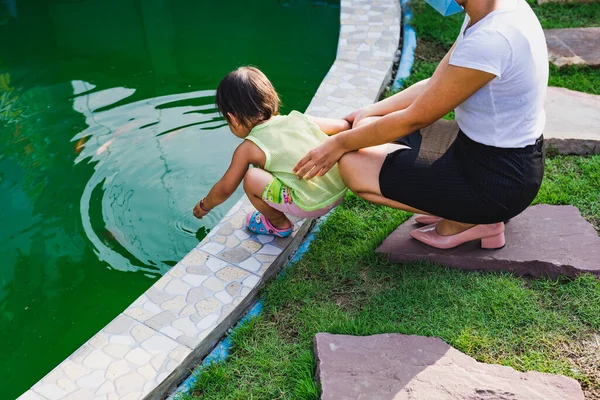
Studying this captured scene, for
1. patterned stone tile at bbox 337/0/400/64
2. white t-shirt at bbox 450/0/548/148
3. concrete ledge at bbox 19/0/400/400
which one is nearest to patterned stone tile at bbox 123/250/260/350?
concrete ledge at bbox 19/0/400/400

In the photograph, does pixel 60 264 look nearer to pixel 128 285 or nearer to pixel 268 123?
pixel 128 285

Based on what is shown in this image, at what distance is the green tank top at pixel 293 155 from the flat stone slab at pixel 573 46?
2.42 m

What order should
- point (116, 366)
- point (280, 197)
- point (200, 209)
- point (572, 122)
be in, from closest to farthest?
point (116, 366), point (280, 197), point (200, 209), point (572, 122)

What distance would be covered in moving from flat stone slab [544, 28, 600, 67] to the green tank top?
2.42 meters

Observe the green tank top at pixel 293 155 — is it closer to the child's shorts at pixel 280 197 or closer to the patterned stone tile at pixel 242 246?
the child's shorts at pixel 280 197

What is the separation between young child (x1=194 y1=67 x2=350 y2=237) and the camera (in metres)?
2.93

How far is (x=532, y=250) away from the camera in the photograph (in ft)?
9.45

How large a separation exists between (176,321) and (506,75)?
5.44 ft

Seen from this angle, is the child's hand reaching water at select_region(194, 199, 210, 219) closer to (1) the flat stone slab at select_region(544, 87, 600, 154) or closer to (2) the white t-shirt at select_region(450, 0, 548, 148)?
(2) the white t-shirt at select_region(450, 0, 548, 148)

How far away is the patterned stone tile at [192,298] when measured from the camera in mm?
2656

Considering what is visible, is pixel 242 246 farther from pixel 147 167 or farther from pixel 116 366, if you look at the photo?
pixel 147 167

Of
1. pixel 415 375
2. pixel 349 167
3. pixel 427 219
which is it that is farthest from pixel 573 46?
pixel 415 375

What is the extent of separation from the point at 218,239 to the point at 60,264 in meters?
0.90

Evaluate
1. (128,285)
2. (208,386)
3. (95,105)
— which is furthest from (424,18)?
(208,386)
